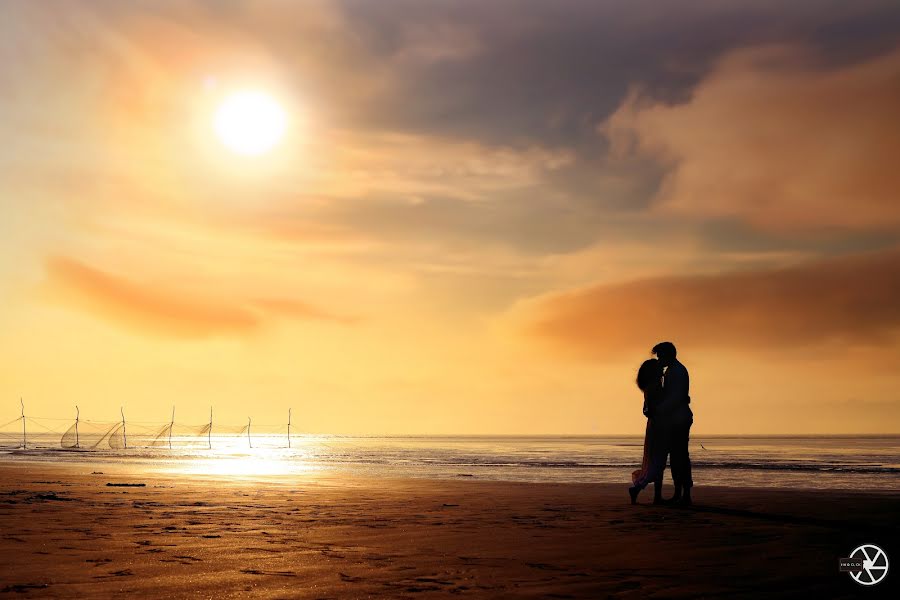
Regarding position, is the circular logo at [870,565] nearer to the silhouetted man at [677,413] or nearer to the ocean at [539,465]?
the silhouetted man at [677,413]

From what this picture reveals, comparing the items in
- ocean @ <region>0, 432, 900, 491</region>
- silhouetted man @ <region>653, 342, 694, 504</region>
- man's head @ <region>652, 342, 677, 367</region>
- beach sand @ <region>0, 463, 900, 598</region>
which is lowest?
ocean @ <region>0, 432, 900, 491</region>

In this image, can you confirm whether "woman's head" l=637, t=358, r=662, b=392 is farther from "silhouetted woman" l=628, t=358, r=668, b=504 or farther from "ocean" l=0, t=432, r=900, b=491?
"ocean" l=0, t=432, r=900, b=491

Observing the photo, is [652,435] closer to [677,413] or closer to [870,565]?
[677,413]

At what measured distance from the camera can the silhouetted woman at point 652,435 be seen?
650 inches

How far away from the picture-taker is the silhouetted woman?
54.1 feet

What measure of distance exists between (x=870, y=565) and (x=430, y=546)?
17.0 ft

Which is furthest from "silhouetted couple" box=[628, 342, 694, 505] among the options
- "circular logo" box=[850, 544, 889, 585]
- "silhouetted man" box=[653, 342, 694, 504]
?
"circular logo" box=[850, 544, 889, 585]

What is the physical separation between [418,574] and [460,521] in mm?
5494

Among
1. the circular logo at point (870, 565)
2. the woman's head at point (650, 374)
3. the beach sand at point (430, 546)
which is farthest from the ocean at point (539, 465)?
the circular logo at point (870, 565)

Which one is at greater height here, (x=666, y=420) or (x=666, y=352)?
(x=666, y=352)

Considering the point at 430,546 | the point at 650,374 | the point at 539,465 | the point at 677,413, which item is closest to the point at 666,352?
the point at 650,374

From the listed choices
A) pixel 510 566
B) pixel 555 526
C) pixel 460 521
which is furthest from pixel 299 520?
pixel 510 566

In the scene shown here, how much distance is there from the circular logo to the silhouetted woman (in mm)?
6537

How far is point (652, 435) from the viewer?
661 inches
